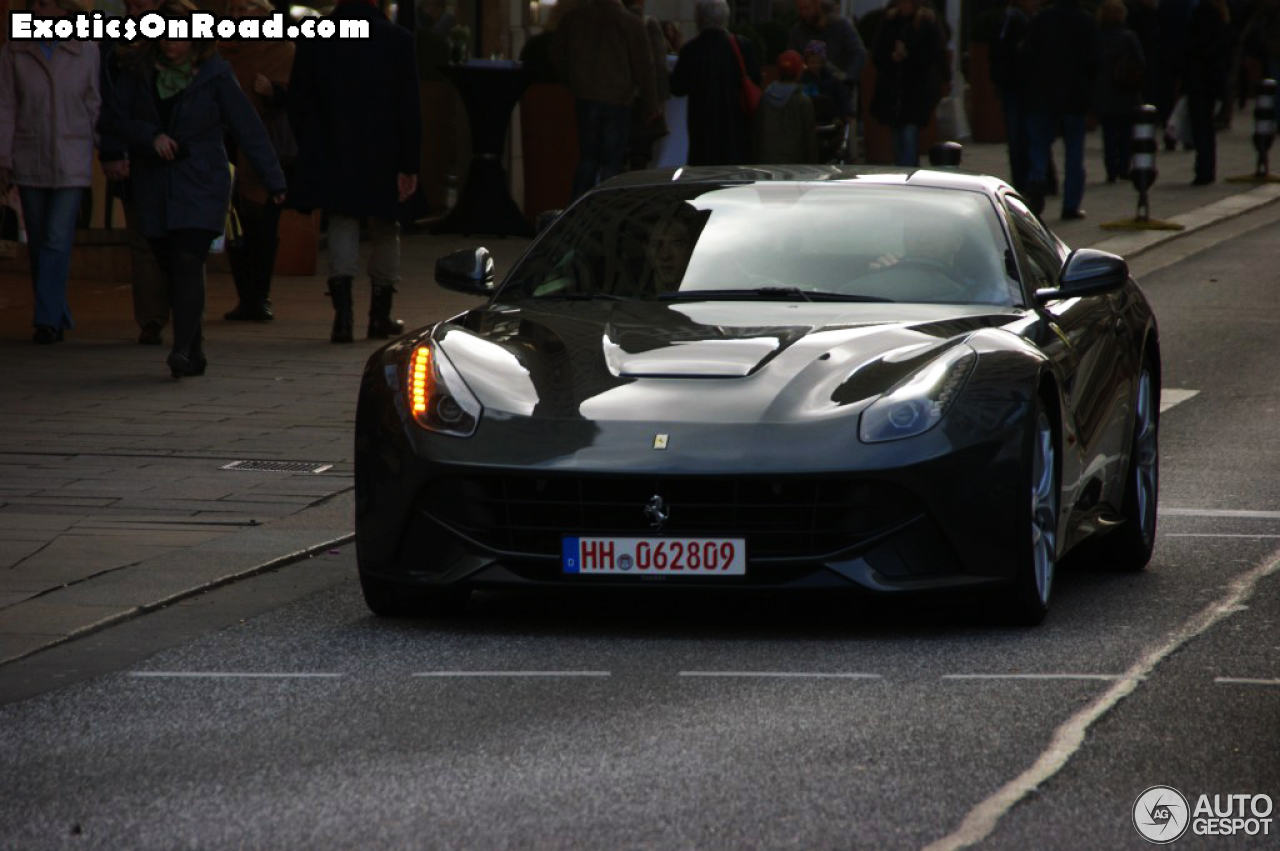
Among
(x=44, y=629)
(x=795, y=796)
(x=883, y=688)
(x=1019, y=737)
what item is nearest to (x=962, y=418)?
(x=883, y=688)

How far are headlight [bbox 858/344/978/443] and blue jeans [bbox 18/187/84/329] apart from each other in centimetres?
833

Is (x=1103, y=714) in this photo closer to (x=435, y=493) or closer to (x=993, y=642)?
(x=993, y=642)

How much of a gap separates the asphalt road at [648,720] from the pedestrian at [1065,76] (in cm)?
1501

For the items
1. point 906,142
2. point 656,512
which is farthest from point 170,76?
point 906,142

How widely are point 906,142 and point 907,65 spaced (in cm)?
79

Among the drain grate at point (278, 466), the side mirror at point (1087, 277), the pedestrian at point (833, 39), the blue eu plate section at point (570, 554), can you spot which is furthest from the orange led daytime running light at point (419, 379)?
the pedestrian at point (833, 39)

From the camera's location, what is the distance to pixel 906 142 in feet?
79.6

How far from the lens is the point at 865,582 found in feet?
22.0

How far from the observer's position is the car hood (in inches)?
269

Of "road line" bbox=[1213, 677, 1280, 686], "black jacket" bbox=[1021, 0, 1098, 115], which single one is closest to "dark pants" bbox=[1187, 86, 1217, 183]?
"black jacket" bbox=[1021, 0, 1098, 115]

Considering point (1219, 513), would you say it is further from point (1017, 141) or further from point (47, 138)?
point (1017, 141)

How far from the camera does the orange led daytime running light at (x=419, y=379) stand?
23.0 feet

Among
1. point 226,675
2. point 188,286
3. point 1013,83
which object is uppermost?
A: point 1013,83

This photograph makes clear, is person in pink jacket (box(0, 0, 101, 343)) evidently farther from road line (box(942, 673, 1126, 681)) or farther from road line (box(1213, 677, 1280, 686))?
road line (box(1213, 677, 1280, 686))
